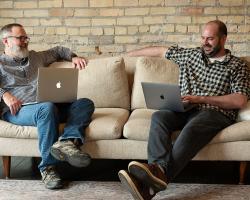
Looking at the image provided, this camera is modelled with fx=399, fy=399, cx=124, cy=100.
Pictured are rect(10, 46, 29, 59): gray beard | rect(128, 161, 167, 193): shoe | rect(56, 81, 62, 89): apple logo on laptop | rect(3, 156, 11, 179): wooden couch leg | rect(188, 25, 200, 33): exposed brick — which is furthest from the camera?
rect(188, 25, 200, 33): exposed brick

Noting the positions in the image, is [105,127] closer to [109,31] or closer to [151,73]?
[151,73]

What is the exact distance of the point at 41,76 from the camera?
7.63 ft

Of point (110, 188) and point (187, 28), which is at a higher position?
point (187, 28)

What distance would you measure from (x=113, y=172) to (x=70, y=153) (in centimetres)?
52

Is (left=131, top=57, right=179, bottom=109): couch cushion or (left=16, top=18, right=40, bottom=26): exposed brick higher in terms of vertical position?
(left=16, top=18, right=40, bottom=26): exposed brick

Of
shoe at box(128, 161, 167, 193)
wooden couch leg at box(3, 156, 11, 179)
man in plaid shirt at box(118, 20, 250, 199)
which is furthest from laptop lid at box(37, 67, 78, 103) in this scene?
shoe at box(128, 161, 167, 193)

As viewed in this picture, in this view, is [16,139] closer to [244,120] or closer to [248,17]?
[244,120]

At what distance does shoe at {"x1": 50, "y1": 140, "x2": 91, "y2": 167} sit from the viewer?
2.18 m

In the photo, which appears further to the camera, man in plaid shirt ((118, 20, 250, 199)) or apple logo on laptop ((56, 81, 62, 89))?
apple logo on laptop ((56, 81, 62, 89))

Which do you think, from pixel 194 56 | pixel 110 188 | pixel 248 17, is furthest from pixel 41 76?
pixel 248 17

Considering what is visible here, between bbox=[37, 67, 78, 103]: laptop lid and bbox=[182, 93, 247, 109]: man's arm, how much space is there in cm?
69

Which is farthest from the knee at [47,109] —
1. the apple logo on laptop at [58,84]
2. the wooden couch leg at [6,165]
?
the wooden couch leg at [6,165]

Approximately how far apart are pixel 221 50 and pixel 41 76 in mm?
1165

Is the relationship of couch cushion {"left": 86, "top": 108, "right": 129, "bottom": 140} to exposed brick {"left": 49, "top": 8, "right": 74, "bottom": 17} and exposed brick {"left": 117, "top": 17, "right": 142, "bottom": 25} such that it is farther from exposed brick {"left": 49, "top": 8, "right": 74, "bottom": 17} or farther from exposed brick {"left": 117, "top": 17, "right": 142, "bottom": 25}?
exposed brick {"left": 49, "top": 8, "right": 74, "bottom": 17}
